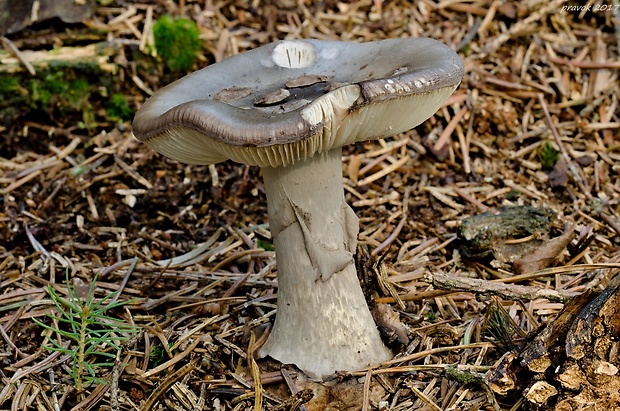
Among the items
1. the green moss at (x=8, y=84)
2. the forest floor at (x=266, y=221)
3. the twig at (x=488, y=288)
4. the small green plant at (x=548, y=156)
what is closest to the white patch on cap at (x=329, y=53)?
the forest floor at (x=266, y=221)

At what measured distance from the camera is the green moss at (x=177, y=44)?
15.0ft

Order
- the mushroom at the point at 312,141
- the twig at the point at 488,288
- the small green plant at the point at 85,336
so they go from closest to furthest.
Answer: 1. the mushroom at the point at 312,141
2. the small green plant at the point at 85,336
3. the twig at the point at 488,288

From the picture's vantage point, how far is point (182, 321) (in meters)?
3.11

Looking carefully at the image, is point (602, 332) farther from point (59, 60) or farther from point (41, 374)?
point (59, 60)

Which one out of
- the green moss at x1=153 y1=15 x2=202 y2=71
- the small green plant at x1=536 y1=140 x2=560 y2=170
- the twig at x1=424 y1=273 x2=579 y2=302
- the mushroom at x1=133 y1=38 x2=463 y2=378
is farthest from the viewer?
the green moss at x1=153 y1=15 x2=202 y2=71

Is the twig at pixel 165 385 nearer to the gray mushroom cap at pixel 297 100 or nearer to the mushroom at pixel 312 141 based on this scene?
the mushroom at pixel 312 141

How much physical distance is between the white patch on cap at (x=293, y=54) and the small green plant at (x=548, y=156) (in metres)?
2.04

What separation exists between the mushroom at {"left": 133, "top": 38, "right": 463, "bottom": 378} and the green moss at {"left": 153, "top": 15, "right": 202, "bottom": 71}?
5.61 feet

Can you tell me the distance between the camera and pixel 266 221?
4.02m

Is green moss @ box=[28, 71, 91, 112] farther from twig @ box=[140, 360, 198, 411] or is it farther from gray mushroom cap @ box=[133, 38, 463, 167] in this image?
twig @ box=[140, 360, 198, 411]

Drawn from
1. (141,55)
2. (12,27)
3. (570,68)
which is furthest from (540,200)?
(12,27)

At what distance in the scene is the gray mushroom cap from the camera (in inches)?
84.7

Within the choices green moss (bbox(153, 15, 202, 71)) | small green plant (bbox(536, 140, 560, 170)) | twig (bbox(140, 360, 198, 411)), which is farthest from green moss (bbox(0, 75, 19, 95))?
small green plant (bbox(536, 140, 560, 170))

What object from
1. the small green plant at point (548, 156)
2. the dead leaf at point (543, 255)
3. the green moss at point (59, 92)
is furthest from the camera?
the green moss at point (59, 92)
